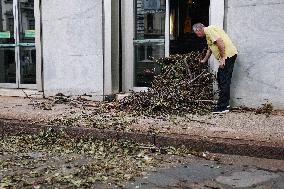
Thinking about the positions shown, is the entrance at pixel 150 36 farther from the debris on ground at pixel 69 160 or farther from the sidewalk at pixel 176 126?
the debris on ground at pixel 69 160

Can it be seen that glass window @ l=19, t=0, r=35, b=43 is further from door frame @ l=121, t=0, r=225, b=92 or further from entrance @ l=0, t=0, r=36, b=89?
door frame @ l=121, t=0, r=225, b=92

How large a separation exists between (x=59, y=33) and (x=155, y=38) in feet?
7.42

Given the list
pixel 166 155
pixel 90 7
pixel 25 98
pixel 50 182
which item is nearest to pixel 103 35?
pixel 90 7

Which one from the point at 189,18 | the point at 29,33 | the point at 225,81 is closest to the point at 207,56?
the point at 225,81

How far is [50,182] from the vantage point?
13.1 ft

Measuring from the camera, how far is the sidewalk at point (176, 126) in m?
5.08

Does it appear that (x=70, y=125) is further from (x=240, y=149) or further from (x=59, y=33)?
(x=59, y=33)

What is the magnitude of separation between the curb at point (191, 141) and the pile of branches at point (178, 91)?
1.33m

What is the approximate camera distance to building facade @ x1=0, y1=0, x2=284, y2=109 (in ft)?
23.7

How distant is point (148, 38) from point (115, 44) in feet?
2.45


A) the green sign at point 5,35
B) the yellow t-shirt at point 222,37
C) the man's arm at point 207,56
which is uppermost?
the green sign at point 5,35

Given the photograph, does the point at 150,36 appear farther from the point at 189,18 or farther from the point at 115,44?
the point at 189,18

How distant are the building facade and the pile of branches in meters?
0.37

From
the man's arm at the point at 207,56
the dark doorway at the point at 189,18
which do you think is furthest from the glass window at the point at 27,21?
the man's arm at the point at 207,56
